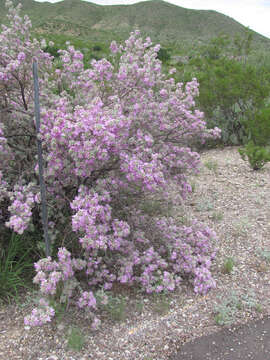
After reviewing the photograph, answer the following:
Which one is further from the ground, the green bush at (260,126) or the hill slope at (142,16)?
the hill slope at (142,16)

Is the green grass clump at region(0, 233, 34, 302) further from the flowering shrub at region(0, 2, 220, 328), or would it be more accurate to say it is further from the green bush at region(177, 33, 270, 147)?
the green bush at region(177, 33, 270, 147)

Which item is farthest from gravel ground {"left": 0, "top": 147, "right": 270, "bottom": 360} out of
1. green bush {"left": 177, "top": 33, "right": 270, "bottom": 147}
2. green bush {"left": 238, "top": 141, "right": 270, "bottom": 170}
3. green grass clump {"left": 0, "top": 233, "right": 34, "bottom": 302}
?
green bush {"left": 177, "top": 33, "right": 270, "bottom": 147}

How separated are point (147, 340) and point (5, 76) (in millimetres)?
2382

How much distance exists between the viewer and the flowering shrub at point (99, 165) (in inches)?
107

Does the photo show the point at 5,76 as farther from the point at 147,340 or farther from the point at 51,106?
the point at 147,340

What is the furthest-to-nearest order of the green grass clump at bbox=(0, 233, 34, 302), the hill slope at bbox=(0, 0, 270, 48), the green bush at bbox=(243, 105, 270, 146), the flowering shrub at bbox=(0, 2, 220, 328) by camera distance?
1. the hill slope at bbox=(0, 0, 270, 48)
2. the green bush at bbox=(243, 105, 270, 146)
3. the green grass clump at bbox=(0, 233, 34, 302)
4. the flowering shrub at bbox=(0, 2, 220, 328)

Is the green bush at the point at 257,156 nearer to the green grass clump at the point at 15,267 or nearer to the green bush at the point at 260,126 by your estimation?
the green bush at the point at 260,126

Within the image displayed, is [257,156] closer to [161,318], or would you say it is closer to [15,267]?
[161,318]

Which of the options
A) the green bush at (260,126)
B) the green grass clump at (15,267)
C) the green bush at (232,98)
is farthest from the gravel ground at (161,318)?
the green bush at (232,98)

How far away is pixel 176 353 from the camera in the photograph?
2814 mm

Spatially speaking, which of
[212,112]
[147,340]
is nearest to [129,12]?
[212,112]

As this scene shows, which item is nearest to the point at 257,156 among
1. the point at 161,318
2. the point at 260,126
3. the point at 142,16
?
the point at 260,126

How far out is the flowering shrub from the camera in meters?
2.71

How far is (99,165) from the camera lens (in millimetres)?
2980
